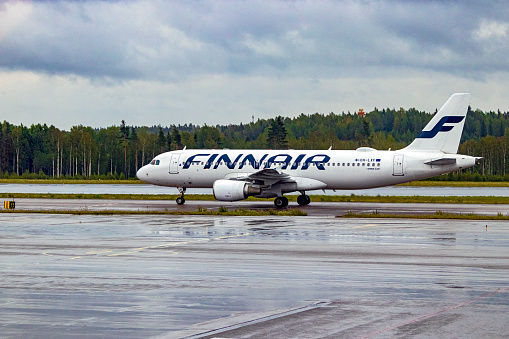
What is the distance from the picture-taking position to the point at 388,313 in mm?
11758

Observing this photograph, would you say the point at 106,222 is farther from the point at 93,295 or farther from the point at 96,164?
the point at 96,164

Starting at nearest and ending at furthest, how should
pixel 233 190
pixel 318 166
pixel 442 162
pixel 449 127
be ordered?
pixel 233 190, pixel 442 162, pixel 449 127, pixel 318 166

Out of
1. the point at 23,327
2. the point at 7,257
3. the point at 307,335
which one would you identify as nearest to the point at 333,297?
the point at 307,335

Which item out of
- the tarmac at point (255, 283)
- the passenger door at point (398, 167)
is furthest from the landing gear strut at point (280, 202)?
the tarmac at point (255, 283)

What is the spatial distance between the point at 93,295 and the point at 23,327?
270cm

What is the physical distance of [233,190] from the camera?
42.8 meters

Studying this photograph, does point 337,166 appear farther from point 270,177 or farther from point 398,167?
point 270,177

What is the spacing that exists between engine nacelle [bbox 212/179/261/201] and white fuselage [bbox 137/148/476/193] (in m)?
2.53

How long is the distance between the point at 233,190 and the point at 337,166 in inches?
281

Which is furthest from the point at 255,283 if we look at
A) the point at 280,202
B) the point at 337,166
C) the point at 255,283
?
the point at 337,166

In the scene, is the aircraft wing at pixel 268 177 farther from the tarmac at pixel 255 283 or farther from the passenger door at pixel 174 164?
the tarmac at pixel 255 283

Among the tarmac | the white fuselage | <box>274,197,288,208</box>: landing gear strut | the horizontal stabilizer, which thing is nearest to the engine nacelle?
<box>274,197,288,208</box>: landing gear strut

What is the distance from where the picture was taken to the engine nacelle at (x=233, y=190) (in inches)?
1688

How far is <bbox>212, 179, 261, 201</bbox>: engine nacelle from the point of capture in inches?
1688
